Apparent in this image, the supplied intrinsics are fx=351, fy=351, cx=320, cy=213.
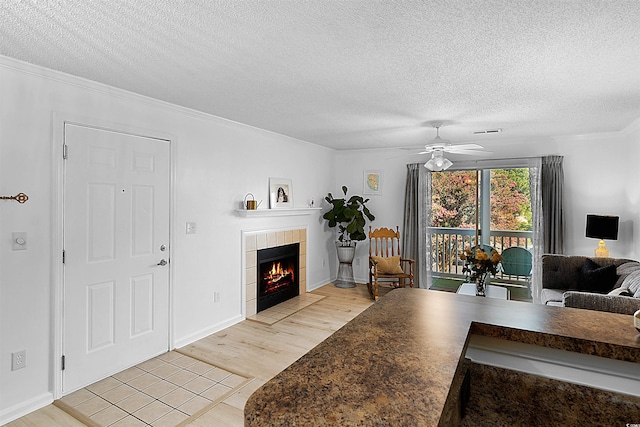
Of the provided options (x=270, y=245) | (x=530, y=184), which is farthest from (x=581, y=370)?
(x=530, y=184)

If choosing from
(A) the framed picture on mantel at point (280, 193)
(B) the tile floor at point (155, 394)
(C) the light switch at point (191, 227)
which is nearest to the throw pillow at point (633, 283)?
(B) the tile floor at point (155, 394)

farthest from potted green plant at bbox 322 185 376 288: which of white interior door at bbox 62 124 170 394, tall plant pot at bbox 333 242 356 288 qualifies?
white interior door at bbox 62 124 170 394

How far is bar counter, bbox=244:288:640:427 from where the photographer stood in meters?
0.75

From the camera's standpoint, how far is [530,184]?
17.1 ft

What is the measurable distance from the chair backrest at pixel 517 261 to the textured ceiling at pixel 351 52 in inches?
92.2

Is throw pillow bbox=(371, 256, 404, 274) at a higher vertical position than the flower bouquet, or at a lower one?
lower

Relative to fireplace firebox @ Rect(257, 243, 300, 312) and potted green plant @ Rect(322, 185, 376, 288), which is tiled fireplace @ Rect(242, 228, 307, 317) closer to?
fireplace firebox @ Rect(257, 243, 300, 312)

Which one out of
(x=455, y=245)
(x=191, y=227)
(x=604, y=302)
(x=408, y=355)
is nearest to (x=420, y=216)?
(x=455, y=245)

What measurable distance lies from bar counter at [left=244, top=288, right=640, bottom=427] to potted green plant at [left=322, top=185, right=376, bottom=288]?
4274 mm

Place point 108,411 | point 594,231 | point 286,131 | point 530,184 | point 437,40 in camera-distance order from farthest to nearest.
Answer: point 530,184
point 286,131
point 594,231
point 108,411
point 437,40

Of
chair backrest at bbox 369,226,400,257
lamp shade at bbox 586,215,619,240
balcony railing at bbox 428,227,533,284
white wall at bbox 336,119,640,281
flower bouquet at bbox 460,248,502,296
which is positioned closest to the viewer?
flower bouquet at bbox 460,248,502,296

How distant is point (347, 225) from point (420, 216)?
1247 millimetres

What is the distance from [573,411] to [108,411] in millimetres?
2832

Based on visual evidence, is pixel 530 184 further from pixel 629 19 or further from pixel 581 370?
pixel 581 370
